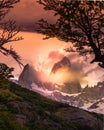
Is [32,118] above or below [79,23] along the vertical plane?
below

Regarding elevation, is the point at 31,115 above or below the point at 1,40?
below

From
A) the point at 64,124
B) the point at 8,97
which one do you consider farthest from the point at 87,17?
the point at 64,124

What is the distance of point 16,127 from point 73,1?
213 ft

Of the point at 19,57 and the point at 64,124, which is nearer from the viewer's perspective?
the point at 19,57

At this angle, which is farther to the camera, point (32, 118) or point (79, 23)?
point (32, 118)

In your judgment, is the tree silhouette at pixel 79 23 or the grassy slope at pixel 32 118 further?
the grassy slope at pixel 32 118

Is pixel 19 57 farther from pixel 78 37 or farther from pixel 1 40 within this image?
pixel 78 37

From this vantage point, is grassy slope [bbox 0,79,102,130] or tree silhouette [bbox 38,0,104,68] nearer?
tree silhouette [bbox 38,0,104,68]

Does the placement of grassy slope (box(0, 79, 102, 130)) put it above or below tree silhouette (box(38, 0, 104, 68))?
below

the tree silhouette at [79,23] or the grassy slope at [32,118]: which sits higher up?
the tree silhouette at [79,23]

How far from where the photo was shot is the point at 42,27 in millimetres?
30422

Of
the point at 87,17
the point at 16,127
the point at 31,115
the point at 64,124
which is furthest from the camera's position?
the point at 64,124

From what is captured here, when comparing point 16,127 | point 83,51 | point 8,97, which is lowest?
point 16,127

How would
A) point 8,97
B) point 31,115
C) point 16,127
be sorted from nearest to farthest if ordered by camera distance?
point 8,97, point 16,127, point 31,115
